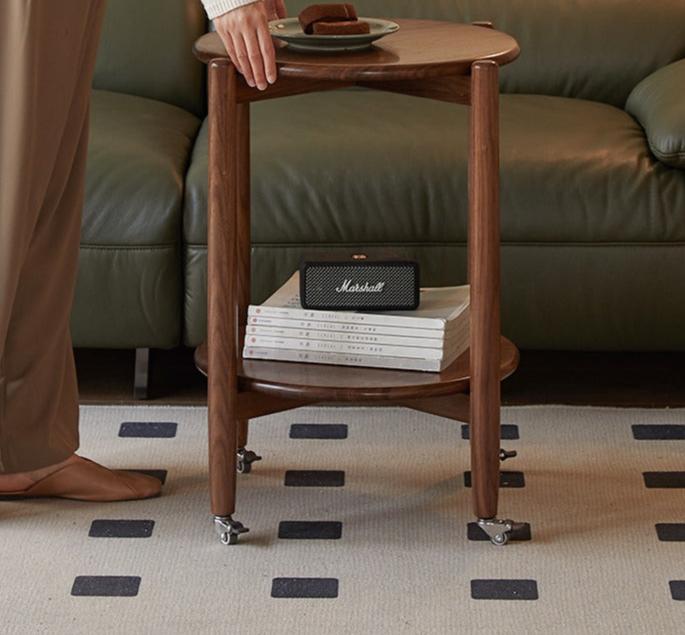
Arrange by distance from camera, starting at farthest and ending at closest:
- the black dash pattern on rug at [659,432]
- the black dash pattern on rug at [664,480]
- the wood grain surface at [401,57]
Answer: the black dash pattern on rug at [659,432], the black dash pattern on rug at [664,480], the wood grain surface at [401,57]

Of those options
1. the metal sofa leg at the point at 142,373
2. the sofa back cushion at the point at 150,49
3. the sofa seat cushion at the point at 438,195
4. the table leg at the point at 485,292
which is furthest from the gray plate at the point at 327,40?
the sofa back cushion at the point at 150,49

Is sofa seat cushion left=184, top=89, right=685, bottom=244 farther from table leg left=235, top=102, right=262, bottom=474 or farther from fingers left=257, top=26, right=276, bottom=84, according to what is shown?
fingers left=257, top=26, right=276, bottom=84

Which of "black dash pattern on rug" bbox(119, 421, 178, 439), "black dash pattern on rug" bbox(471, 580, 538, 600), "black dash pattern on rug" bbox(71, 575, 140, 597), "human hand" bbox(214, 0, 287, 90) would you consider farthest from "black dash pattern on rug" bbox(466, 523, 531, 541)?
"human hand" bbox(214, 0, 287, 90)

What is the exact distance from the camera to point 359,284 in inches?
75.6

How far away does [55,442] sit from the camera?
197cm

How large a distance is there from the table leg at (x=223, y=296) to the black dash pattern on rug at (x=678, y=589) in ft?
1.85

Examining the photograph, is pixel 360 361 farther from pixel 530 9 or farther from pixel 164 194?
pixel 530 9

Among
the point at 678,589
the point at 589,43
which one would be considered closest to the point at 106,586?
the point at 678,589

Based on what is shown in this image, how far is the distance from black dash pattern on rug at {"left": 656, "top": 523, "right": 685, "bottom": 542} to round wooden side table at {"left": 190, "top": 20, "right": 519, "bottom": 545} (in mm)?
210

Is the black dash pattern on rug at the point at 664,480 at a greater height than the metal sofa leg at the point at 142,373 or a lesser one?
lesser

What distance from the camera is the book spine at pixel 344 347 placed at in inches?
74.2

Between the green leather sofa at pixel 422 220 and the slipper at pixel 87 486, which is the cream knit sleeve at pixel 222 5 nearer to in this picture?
the green leather sofa at pixel 422 220

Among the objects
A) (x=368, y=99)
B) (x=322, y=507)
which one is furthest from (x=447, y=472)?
(x=368, y=99)

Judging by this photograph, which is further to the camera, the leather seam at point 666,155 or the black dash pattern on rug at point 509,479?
the leather seam at point 666,155
